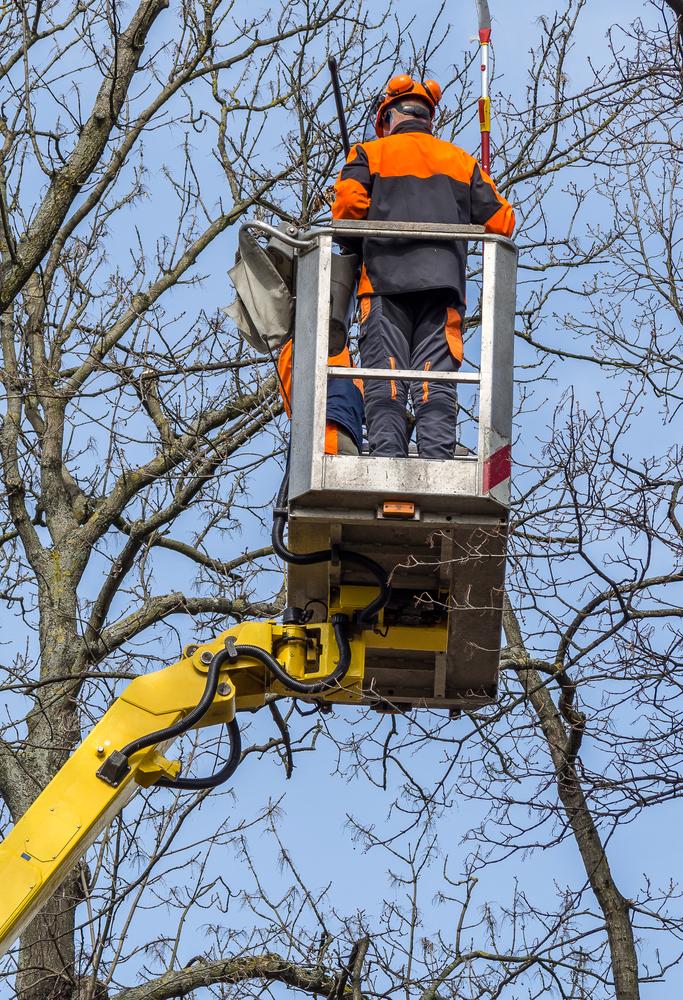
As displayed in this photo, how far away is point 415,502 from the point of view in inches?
Answer: 285

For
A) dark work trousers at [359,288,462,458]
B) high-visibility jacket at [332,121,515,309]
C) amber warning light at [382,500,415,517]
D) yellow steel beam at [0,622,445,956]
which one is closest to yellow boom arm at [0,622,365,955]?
yellow steel beam at [0,622,445,956]

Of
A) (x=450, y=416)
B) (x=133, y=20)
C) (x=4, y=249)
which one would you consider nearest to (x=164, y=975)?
(x=450, y=416)

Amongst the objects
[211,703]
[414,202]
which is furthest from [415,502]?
[414,202]

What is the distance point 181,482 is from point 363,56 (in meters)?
3.58

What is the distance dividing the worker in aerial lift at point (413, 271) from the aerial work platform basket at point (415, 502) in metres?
0.19

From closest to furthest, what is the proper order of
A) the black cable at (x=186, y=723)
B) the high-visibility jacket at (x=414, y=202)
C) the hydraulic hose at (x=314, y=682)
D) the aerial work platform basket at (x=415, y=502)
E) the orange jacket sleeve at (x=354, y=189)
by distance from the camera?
the aerial work platform basket at (x=415, y=502), the black cable at (x=186, y=723), the hydraulic hose at (x=314, y=682), the high-visibility jacket at (x=414, y=202), the orange jacket sleeve at (x=354, y=189)

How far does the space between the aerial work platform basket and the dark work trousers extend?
0.15 meters

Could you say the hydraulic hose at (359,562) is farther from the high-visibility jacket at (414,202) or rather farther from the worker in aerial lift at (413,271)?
the high-visibility jacket at (414,202)

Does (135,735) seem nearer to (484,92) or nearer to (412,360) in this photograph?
(412,360)

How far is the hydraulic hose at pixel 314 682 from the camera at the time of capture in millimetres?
7523

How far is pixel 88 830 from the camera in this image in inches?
290

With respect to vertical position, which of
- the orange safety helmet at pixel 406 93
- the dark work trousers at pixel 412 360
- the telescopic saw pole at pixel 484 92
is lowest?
the dark work trousers at pixel 412 360

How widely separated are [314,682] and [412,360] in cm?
152

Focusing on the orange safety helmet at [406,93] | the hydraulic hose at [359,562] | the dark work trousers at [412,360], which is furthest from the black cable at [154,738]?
the orange safety helmet at [406,93]
